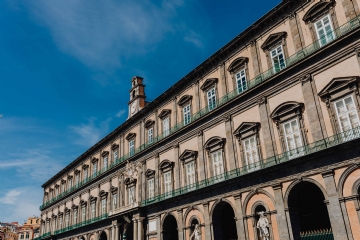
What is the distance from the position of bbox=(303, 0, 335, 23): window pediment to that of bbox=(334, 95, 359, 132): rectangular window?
529 centimetres

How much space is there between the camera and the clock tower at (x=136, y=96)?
120ft

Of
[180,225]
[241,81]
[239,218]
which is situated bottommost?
[239,218]

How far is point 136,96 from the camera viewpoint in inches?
Result: 1462

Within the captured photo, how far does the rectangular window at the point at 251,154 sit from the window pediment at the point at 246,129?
42 cm

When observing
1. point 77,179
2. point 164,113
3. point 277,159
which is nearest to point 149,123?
point 164,113

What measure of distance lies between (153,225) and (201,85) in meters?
12.0

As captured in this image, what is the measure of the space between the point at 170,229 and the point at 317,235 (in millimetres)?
13015

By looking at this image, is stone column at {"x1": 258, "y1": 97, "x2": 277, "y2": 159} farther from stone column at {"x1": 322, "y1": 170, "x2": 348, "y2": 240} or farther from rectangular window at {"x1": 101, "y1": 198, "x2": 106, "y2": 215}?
rectangular window at {"x1": 101, "y1": 198, "x2": 106, "y2": 215}

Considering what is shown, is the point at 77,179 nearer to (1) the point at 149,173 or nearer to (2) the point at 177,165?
(1) the point at 149,173

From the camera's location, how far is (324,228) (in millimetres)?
17375

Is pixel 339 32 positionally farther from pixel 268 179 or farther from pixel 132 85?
pixel 132 85

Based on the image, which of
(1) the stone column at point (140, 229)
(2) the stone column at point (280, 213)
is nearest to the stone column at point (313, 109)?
(2) the stone column at point (280, 213)

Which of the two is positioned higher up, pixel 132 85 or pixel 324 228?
pixel 132 85

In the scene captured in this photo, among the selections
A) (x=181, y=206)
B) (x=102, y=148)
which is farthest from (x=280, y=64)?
(x=102, y=148)
